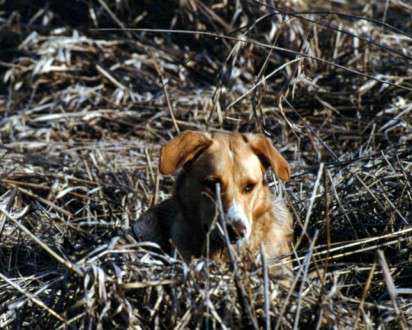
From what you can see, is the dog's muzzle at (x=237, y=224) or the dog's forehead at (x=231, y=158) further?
the dog's forehead at (x=231, y=158)

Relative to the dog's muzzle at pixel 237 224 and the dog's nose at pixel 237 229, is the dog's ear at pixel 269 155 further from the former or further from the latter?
the dog's nose at pixel 237 229

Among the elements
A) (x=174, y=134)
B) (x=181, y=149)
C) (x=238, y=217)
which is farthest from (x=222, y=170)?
(x=174, y=134)

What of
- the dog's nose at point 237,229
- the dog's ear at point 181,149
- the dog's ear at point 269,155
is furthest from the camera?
the dog's ear at point 269,155

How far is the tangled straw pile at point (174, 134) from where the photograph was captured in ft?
17.5

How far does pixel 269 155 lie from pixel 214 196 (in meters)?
0.42

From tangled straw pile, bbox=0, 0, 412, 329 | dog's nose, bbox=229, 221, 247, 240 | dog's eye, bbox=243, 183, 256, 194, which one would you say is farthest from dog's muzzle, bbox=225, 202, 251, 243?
tangled straw pile, bbox=0, 0, 412, 329

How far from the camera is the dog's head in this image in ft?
19.7

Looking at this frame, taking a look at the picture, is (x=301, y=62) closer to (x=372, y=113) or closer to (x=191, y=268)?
(x=191, y=268)

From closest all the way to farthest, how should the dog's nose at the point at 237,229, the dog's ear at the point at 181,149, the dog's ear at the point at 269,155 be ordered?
the dog's nose at the point at 237,229
the dog's ear at the point at 181,149
the dog's ear at the point at 269,155

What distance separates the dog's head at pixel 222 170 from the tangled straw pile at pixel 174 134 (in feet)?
1.19

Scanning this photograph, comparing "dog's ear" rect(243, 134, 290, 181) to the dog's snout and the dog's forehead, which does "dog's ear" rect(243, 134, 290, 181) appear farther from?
the dog's snout

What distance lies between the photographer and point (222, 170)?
6062 mm

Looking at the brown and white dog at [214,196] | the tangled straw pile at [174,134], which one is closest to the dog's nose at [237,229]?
the brown and white dog at [214,196]

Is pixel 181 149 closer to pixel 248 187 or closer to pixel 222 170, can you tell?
pixel 222 170
